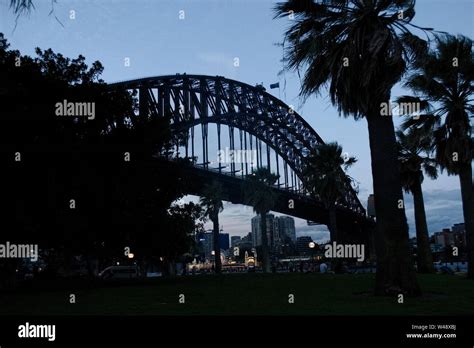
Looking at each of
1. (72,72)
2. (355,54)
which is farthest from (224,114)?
(355,54)

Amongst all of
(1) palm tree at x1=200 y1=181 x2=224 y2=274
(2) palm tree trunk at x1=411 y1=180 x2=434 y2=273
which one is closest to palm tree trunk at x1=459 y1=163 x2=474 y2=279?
(2) palm tree trunk at x1=411 y1=180 x2=434 y2=273

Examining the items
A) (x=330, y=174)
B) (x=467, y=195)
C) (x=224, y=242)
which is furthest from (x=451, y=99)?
(x=224, y=242)

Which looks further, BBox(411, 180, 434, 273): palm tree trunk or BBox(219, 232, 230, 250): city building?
BBox(219, 232, 230, 250): city building

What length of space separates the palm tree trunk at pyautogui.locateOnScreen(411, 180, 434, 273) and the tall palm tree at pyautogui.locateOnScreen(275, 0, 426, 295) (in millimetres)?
24565

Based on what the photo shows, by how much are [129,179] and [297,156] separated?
87920 millimetres

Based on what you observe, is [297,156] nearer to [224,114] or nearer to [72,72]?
[224,114]

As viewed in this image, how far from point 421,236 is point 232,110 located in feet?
199

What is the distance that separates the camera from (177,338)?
7.86 m

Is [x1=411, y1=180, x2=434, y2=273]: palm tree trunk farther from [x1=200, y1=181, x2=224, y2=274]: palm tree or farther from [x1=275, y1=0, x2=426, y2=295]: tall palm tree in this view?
[x1=200, y1=181, x2=224, y2=274]: palm tree

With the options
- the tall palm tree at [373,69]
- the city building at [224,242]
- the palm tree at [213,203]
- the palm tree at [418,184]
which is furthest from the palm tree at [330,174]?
the city building at [224,242]

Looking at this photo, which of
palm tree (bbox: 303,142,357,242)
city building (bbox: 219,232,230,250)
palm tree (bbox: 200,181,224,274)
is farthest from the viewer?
city building (bbox: 219,232,230,250)

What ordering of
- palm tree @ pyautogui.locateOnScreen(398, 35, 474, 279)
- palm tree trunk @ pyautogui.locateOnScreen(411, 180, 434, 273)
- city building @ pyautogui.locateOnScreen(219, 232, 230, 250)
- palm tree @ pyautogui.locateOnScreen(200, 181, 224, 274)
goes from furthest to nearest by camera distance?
city building @ pyautogui.locateOnScreen(219, 232, 230, 250)
palm tree @ pyautogui.locateOnScreen(200, 181, 224, 274)
palm tree trunk @ pyautogui.locateOnScreen(411, 180, 434, 273)
palm tree @ pyautogui.locateOnScreen(398, 35, 474, 279)

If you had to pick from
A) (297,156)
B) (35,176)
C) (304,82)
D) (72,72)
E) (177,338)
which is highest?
(297,156)

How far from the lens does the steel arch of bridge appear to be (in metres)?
81.6
